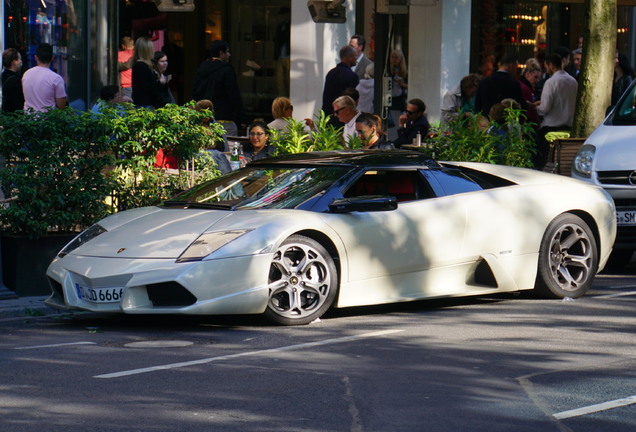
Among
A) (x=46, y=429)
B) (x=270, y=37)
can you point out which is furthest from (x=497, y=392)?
(x=270, y=37)

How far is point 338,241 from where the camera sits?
9.60m

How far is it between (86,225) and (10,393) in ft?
15.2

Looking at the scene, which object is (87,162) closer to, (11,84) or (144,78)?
(11,84)

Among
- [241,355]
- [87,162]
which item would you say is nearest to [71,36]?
[87,162]

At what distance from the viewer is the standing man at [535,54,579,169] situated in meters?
18.5

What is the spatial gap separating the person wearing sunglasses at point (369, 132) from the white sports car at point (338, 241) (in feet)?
8.82

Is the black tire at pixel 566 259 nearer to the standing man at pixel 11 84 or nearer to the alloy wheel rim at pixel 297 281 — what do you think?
the alloy wheel rim at pixel 297 281

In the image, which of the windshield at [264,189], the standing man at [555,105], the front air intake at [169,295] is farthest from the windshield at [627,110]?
the front air intake at [169,295]

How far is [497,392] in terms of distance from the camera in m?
7.09

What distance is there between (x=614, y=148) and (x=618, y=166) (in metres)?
0.30

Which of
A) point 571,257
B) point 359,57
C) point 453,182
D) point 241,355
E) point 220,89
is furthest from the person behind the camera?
point 359,57

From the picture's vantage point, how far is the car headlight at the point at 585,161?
42.5ft

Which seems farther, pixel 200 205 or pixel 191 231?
pixel 200 205

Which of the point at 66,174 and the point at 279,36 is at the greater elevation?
the point at 279,36
